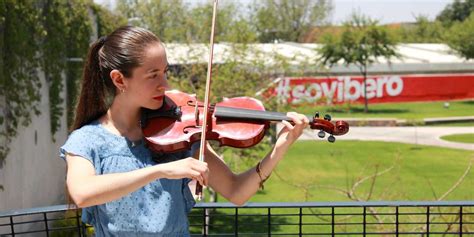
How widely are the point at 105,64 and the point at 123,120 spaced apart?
0.49 feet

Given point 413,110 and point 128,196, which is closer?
point 128,196

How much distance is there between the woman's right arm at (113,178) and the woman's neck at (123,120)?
0.14 meters

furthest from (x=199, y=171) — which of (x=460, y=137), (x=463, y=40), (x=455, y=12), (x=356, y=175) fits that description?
(x=455, y=12)

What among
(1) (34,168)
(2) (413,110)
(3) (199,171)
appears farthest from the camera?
(2) (413,110)

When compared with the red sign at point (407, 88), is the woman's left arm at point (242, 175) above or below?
above

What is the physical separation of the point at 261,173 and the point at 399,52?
81.7 feet

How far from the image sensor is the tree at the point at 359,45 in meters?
24.3

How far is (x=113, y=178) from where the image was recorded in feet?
4.30

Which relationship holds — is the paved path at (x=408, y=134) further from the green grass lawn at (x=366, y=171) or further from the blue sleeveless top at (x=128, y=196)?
the blue sleeveless top at (x=128, y=196)

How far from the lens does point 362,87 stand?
2564cm

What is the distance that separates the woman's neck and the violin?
2 centimetres

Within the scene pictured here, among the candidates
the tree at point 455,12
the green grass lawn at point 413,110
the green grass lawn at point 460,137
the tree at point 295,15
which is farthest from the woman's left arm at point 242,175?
the tree at point 455,12

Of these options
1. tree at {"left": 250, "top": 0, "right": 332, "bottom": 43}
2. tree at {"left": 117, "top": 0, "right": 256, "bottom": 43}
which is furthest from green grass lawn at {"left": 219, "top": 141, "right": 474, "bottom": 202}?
tree at {"left": 250, "top": 0, "right": 332, "bottom": 43}

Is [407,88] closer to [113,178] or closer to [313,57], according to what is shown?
[313,57]
